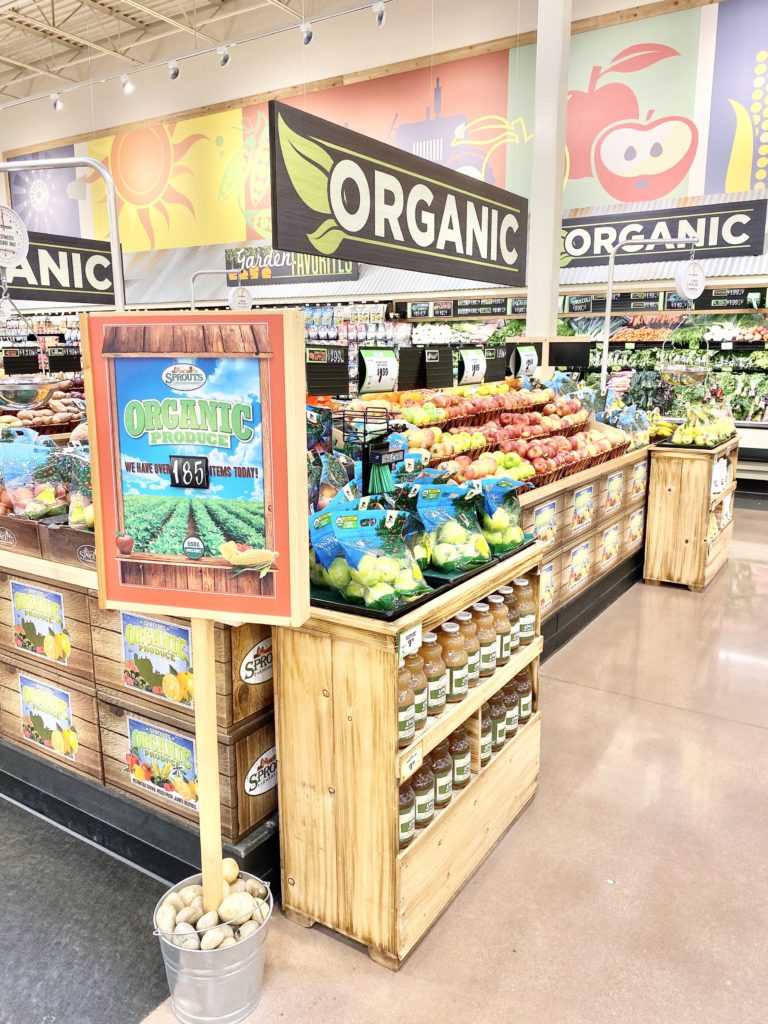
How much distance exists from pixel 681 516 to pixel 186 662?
4.07m

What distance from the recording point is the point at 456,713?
2.16m

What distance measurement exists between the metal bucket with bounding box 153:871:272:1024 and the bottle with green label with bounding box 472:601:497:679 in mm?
913

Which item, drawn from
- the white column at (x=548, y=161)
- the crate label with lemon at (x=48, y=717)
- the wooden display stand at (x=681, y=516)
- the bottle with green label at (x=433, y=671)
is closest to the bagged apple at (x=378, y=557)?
the bottle with green label at (x=433, y=671)

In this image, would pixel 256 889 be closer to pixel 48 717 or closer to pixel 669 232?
pixel 48 717

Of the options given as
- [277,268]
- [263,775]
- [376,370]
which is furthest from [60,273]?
[263,775]

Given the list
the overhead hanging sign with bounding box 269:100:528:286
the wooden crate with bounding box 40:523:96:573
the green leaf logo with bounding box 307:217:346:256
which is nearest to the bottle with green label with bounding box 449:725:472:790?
the wooden crate with bounding box 40:523:96:573

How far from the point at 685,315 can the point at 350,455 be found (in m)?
7.79

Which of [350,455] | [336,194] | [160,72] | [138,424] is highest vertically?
[160,72]

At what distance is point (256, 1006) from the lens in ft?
6.29

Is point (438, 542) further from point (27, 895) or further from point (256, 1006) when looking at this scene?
point (27, 895)

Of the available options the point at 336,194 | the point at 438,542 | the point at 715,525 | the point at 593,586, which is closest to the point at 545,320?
the point at 715,525

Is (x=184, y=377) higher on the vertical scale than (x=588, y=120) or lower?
lower

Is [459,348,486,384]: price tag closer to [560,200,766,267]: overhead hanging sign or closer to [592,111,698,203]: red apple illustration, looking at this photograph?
[560,200,766,267]: overhead hanging sign

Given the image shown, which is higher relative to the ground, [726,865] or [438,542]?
[438,542]
